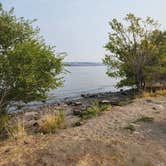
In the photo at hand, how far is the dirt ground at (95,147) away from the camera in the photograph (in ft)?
27.3

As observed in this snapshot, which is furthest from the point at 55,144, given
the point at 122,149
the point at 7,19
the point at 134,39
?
the point at 134,39

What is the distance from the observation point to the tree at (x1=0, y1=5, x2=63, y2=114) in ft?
40.1

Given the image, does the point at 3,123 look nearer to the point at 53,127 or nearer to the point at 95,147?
A: the point at 53,127

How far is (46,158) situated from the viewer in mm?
8438

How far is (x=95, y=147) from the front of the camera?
365 inches

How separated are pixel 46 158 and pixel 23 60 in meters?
5.03

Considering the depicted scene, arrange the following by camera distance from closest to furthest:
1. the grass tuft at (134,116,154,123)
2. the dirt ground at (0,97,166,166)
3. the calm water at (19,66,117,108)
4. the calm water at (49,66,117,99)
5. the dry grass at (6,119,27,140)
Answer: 1. the dirt ground at (0,97,166,166)
2. the dry grass at (6,119,27,140)
3. the grass tuft at (134,116,154,123)
4. the calm water at (19,66,117,108)
5. the calm water at (49,66,117,99)

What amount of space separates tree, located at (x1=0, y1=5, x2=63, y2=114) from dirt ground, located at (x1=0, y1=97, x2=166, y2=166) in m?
2.47

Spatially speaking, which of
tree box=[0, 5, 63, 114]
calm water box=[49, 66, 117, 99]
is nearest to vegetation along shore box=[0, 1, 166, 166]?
tree box=[0, 5, 63, 114]

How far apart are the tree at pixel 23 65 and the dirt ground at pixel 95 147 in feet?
8.09

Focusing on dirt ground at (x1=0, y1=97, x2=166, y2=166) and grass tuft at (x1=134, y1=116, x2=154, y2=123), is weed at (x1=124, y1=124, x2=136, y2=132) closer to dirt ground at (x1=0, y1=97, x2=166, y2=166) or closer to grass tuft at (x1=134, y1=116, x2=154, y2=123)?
dirt ground at (x1=0, y1=97, x2=166, y2=166)

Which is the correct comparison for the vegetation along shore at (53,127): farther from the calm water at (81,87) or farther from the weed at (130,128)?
the calm water at (81,87)

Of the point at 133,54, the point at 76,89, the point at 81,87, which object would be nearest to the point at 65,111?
the point at 133,54

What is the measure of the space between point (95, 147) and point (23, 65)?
4.79 meters
